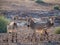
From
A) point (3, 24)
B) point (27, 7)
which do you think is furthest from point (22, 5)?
point (3, 24)

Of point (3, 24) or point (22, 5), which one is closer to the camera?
point (3, 24)

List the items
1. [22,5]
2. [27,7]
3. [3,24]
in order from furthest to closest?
[22,5] → [27,7] → [3,24]

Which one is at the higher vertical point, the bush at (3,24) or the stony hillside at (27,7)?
the stony hillside at (27,7)

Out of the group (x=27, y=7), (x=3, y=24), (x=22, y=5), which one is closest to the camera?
(x=3, y=24)

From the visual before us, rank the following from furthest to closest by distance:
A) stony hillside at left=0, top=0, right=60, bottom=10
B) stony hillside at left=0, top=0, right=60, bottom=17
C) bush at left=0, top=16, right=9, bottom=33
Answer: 1. stony hillside at left=0, top=0, right=60, bottom=10
2. stony hillside at left=0, top=0, right=60, bottom=17
3. bush at left=0, top=16, right=9, bottom=33

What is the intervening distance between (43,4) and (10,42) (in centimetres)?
385

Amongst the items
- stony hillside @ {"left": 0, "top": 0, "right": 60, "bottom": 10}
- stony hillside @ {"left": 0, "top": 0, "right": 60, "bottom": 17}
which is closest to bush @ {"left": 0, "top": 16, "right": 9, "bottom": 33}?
stony hillside @ {"left": 0, "top": 0, "right": 60, "bottom": 17}

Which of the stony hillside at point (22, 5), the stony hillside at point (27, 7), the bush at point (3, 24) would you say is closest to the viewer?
the bush at point (3, 24)

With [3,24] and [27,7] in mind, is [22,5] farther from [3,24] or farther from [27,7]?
[3,24]

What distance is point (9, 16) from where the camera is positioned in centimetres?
1372

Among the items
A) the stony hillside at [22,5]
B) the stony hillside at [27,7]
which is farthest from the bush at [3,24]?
the stony hillside at [22,5]

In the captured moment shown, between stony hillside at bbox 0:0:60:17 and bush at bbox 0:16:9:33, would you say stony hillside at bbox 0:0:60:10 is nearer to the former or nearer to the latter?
stony hillside at bbox 0:0:60:17

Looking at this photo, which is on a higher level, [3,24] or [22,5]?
[22,5]

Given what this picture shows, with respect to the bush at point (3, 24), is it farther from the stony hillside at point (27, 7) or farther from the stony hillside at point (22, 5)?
the stony hillside at point (22, 5)
